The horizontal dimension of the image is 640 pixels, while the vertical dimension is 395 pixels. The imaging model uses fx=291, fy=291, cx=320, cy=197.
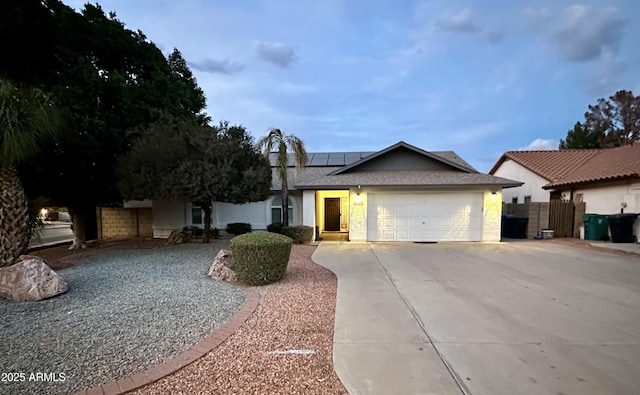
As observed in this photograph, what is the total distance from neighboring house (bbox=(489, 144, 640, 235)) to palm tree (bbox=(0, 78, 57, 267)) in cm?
1838

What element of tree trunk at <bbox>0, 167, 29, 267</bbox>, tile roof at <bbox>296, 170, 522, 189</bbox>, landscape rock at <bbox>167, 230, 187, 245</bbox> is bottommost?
landscape rock at <bbox>167, 230, 187, 245</bbox>

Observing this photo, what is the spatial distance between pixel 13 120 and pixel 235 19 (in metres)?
9.80

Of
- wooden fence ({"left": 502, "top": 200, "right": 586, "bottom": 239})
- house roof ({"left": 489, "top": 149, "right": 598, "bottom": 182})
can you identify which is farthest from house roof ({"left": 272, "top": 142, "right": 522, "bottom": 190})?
house roof ({"left": 489, "top": 149, "right": 598, "bottom": 182})

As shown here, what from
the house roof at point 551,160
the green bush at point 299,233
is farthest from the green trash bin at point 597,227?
the green bush at point 299,233

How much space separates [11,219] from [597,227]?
19020 mm

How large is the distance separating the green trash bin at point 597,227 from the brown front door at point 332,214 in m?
11.5

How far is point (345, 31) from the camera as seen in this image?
46.4 feet

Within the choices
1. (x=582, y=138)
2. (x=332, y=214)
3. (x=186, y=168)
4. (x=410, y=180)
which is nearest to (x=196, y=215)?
(x=332, y=214)

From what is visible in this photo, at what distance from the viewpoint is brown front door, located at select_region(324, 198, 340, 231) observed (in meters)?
17.3

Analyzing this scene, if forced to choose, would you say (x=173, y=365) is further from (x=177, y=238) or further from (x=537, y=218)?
(x=537, y=218)

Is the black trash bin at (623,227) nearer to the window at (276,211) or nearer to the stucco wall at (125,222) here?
the window at (276,211)

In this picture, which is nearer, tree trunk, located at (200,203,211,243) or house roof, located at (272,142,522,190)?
tree trunk, located at (200,203,211,243)

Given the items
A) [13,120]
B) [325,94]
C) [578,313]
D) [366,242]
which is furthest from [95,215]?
[578,313]

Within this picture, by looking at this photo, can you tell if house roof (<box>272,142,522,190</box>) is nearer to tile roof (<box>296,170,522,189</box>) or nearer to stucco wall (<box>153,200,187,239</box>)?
tile roof (<box>296,170,522,189</box>)
